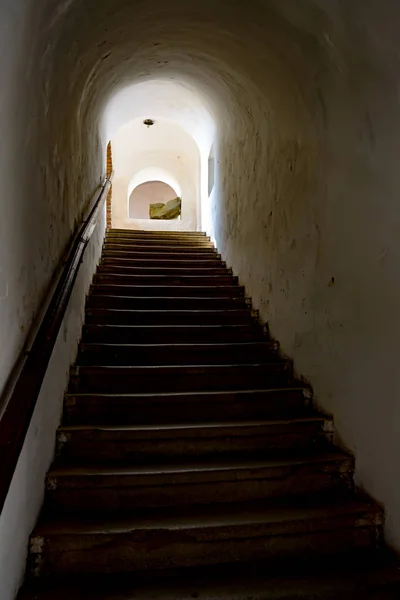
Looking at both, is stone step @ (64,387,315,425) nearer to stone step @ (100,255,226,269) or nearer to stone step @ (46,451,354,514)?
stone step @ (46,451,354,514)

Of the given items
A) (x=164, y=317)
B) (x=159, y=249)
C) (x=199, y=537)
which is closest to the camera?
(x=199, y=537)

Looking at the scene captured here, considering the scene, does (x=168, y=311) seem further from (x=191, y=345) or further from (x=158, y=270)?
(x=158, y=270)

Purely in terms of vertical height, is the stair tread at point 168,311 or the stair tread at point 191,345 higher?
the stair tread at point 168,311

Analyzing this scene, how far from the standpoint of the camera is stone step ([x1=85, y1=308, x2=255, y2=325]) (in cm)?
279

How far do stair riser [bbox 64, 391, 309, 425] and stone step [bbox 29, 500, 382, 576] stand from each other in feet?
1.54

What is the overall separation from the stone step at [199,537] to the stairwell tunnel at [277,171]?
0.10 metres

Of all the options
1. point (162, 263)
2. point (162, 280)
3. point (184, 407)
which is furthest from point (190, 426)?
point (162, 263)

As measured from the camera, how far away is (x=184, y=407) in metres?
1.96

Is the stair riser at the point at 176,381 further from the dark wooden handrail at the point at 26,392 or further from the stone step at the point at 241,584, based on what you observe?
the stone step at the point at 241,584

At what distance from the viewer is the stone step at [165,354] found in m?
2.38

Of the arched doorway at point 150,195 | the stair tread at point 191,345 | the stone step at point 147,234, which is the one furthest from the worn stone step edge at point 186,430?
the arched doorway at point 150,195

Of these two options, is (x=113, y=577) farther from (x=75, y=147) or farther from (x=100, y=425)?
(x=75, y=147)

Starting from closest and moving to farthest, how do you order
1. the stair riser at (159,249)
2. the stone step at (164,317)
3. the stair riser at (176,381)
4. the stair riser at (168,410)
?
the stair riser at (168,410) → the stair riser at (176,381) → the stone step at (164,317) → the stair riser at (159,249)

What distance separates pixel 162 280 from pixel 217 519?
2320 millimetres
